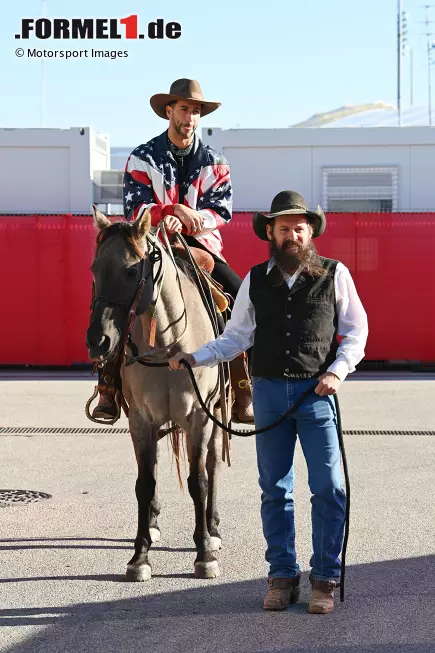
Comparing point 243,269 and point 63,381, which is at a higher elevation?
point 243,269

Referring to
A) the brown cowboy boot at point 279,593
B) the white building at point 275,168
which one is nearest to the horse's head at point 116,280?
the brown cowboy boot at point 279,593

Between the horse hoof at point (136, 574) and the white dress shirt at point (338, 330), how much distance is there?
4.06 ft

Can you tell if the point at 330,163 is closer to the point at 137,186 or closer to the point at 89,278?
the point at 89,278

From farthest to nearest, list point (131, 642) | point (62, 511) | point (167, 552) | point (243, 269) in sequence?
1. point (243, 269)
2. point (62, 511)
3. point (167, 552)
4. point (131, 642)

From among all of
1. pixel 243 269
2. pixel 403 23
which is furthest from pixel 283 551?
pixel 403 23

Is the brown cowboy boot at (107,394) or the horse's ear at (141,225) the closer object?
the horse's ear at (141,225)

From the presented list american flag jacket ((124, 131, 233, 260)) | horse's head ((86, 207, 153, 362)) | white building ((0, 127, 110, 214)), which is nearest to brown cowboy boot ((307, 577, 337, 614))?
horse's head ((86, 207, 153, 362))

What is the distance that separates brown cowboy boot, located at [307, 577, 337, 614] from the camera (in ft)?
18.7

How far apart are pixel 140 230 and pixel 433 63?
33.3m

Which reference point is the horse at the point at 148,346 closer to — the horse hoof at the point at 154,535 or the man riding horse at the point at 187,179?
the horse hoof at the point at 154,535

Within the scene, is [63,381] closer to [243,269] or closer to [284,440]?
[243,269]

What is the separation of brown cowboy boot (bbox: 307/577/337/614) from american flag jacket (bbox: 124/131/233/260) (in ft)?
8.48

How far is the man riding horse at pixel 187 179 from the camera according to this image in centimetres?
746

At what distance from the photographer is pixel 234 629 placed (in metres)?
5.49
